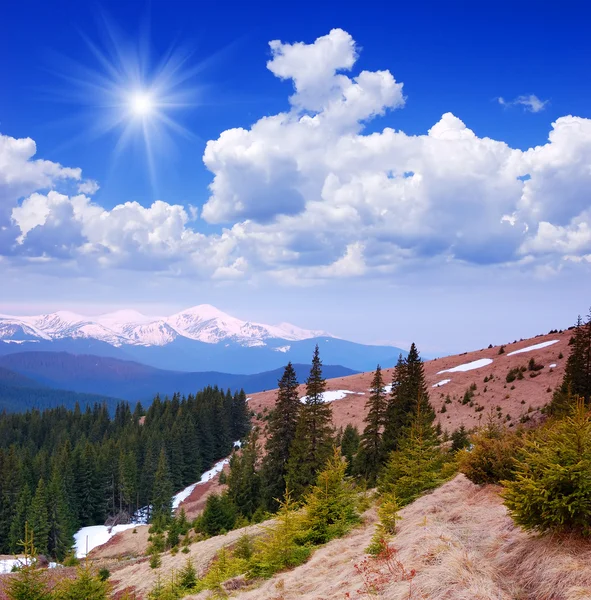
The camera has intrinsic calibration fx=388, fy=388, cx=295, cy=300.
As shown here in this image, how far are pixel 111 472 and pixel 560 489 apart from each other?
71.0m

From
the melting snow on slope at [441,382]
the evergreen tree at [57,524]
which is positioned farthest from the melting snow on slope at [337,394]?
the evergreen tree at [57,524]

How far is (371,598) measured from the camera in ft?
23.3

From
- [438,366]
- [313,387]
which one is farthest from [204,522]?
[438,366]

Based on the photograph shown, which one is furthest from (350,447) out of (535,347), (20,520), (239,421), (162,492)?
(239,421)

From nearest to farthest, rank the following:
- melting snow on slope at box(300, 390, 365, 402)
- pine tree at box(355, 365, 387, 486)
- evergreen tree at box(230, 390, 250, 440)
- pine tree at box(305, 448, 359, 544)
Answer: pine tree at box(305, 448, 359, 544) → pine tree at box(355, 365, 387, 486) → melting snow on slope at box(300, 390, 365, 402) → evergreen tree at box(230, 390, 250, 440)

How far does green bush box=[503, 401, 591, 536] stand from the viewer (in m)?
7.29

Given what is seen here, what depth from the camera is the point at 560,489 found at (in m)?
7.52

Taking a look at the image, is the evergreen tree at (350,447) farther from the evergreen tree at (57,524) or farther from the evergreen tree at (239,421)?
the evergreen tree at (239,421)

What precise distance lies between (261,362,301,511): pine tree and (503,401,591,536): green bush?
24819 mm

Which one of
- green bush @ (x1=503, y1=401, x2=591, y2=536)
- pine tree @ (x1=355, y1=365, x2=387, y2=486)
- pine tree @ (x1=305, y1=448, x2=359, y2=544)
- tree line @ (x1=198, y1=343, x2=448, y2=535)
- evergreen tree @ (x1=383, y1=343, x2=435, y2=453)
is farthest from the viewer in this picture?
pine tree @ (x1=355, y1=365, x2=387, y2=486)

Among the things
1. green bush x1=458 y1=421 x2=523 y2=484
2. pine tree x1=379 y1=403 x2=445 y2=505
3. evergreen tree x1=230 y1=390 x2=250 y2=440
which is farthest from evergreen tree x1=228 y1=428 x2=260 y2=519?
evergreen tree x1=230 y1=390 x2=250 y2=440

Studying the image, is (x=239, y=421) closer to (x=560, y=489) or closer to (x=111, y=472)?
(x=111, y=472)

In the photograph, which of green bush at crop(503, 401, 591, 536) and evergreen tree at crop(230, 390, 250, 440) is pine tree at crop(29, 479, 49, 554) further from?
green bush at crop(503, 401, 591, 536)

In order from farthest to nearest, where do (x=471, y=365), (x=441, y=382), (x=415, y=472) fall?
(x=471, y=365) → (x=441, y=382) → (x=415, y=472)
